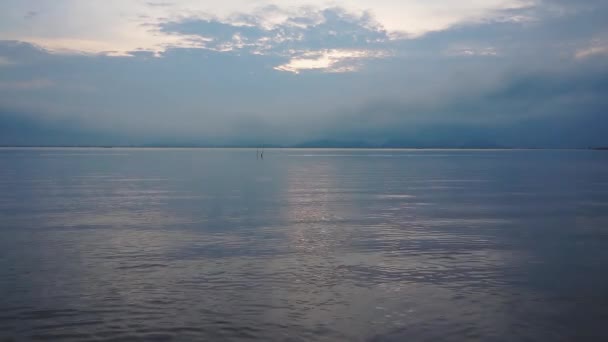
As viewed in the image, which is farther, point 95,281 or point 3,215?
point 3,215

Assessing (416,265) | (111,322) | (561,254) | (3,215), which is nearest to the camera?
(111,322)

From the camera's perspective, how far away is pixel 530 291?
16266mm

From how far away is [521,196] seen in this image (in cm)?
4422

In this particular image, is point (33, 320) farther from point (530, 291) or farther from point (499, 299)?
point (530, 291)

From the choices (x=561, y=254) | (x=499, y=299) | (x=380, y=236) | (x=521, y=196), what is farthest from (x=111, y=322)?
(x=521, y=196)

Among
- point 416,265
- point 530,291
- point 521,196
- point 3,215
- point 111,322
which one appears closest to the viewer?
point 111,322

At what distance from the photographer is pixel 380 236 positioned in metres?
25.0

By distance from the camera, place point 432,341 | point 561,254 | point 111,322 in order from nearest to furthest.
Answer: point 432,341 → point 111,322 → point 561,254

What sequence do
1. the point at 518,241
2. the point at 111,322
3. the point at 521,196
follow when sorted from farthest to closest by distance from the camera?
the point at 521,196 → the point at 518,241 → the point at 111,322

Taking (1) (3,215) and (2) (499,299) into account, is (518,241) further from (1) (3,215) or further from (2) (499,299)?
(1) (3,215)

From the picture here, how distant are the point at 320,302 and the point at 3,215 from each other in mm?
24081

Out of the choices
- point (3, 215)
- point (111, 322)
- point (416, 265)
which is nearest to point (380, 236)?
point (416, 265)

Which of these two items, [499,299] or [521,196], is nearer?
[499,299]

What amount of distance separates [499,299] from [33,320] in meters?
12.1
